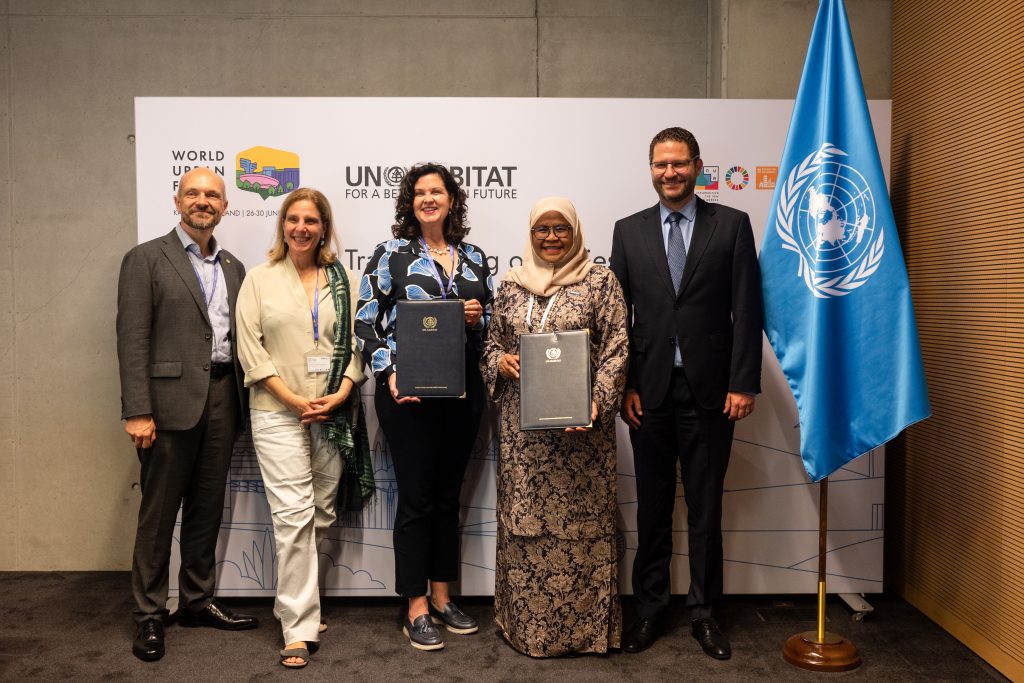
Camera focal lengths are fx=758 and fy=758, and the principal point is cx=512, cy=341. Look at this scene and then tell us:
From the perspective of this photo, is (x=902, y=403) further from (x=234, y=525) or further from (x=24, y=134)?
(x=24, y=134)

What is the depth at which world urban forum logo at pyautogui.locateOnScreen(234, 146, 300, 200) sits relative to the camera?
10.3 feet

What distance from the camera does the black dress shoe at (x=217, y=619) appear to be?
9.77 feet

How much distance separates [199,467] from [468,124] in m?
1.75

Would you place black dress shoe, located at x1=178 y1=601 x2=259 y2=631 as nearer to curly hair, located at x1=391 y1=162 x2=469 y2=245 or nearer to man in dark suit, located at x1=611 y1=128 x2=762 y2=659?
man in dark suit, located at x1=611 y1=128 x2=762 y2=659

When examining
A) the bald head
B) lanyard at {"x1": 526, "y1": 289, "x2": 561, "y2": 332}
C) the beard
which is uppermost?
the bald head

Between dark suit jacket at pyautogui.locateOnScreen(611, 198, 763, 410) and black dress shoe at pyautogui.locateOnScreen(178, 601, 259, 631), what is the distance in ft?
5.83

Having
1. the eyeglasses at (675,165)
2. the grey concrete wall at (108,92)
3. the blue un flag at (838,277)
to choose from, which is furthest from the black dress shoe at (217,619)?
the eyeglasses at (675,165)

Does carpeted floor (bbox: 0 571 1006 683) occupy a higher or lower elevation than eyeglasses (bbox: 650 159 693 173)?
lower

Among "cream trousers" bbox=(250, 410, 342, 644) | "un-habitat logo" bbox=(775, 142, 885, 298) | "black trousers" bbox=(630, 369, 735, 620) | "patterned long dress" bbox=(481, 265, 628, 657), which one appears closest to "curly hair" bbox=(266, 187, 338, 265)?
"cream trousers" bbox=(250, 410, 342, 644)

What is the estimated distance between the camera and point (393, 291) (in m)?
2.81

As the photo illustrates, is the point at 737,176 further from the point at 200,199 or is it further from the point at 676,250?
the point at 200,199

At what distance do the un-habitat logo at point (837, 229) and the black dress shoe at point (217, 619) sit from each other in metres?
2.48

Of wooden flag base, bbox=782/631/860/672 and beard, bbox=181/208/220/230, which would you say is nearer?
wooden flag base, bbox=782/631/860/672

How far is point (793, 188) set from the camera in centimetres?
268
